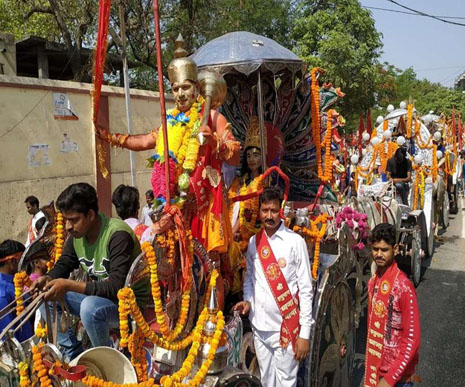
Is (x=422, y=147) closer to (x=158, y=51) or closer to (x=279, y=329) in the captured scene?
(x=279, y=329)

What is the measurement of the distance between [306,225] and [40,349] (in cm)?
199

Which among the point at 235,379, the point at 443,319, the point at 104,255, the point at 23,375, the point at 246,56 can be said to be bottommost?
the point at 443,319

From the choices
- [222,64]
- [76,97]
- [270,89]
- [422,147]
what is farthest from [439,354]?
[76,97]

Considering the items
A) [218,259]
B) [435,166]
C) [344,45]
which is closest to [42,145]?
[218,259]

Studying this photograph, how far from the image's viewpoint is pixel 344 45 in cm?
1581

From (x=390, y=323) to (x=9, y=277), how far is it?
2.17 metres

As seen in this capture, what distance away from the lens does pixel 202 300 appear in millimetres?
2398

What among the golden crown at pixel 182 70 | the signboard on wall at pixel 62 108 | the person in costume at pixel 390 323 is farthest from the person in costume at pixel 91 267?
the signboard on wall at pixel 62 108

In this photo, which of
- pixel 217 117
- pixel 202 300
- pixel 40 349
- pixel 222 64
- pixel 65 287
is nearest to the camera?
pixel 40 349

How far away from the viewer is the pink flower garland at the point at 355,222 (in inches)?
156

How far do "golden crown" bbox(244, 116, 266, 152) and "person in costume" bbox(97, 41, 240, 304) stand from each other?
1.23 metres

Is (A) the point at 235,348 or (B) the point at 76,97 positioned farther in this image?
(B) the point at 76,97

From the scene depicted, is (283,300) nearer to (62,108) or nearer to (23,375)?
(23,375)

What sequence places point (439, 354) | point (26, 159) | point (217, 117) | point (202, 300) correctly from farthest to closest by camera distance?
point (26, 159) < point (439, 354) < point (217, 117) < point (202, 300)
